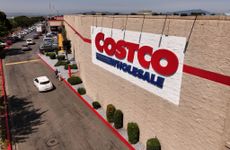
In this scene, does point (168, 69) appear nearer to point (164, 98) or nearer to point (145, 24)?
point (164, 98)

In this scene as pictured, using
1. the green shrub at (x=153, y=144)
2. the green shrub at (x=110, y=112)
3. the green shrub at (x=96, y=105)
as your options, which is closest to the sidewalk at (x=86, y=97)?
the green shrub at (x=96, y=105)

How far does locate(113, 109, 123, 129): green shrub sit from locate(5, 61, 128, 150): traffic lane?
33.7 inches

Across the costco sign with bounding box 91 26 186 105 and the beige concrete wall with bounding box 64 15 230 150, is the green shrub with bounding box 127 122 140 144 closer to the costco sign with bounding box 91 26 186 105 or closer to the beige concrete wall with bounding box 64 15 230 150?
the beige concrete wall with bounding box 64 15 230 150

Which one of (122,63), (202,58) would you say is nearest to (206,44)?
(202,58)

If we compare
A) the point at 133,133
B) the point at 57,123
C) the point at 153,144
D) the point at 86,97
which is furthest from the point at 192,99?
the point at 86,97

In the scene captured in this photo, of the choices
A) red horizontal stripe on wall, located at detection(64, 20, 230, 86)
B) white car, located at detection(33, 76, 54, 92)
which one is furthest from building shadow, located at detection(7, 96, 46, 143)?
red horizontal stripe on wall, located at detection(64, 20, 230, 86)

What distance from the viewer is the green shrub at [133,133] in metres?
15.9

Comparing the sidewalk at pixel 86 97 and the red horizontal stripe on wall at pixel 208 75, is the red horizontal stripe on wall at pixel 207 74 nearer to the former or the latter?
the red horizontal stripe on wall at pixel 208 75

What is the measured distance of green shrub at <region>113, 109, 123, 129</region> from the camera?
701 inches

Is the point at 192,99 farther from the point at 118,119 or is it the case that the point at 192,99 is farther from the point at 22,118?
the point at 22,118

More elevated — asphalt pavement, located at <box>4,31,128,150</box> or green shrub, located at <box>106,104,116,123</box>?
green shrub, located at <box>106,104,116,123</box>

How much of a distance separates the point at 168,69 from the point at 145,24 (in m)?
3.38

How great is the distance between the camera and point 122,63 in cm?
1661

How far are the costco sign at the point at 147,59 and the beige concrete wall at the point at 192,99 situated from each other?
16.3 inches
